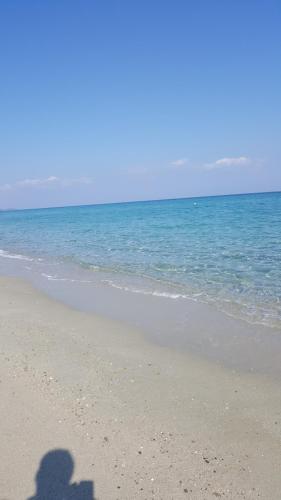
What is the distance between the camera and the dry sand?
3004mm

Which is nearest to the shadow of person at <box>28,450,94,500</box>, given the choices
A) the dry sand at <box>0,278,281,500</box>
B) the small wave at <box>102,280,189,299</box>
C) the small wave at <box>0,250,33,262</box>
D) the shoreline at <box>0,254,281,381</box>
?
the dry sand at <box>0,278,281,500</box>

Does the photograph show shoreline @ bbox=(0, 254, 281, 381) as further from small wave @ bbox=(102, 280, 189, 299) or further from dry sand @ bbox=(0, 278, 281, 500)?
dry sand @ bbox=(0, 278, 281, 500)

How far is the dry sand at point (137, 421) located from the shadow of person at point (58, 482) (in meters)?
0.06

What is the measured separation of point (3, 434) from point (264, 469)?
2.66 meters

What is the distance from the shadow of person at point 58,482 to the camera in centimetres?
285

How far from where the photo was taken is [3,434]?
353 cm

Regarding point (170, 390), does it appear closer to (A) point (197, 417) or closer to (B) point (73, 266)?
(A) point (197, 417)

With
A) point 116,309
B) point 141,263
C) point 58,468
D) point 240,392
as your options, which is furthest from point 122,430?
point 141,263

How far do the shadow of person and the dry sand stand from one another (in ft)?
0.20

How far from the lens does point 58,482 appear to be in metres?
2.98

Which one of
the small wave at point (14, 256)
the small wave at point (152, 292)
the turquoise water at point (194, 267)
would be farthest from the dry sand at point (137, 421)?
the small wave at point (14, 256)

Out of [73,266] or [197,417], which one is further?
[73,266]

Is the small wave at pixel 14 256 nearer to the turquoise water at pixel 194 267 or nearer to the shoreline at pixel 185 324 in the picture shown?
the turquoise water at pixel 194 267

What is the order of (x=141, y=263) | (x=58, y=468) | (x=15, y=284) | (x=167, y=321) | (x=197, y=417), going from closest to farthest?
1. (x=58, y=468)
2. (x=197, y=417)
3. (x=167, y=321)
4. (x=15, y=284)
5. (x=141, y=263)
